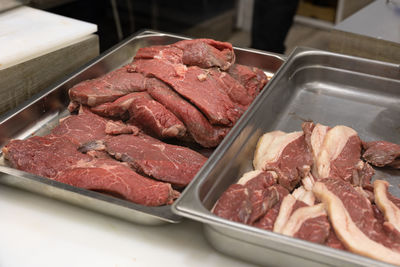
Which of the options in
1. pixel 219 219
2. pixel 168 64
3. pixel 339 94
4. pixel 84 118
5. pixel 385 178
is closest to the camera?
pixel 219 219

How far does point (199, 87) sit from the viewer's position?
6.73 ft

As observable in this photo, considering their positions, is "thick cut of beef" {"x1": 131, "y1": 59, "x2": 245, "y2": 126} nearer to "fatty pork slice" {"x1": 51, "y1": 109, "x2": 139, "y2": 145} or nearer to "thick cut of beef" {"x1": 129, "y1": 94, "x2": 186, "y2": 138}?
"thick cut of beef" {"x1": 129, "y1": 94, "x2": 186, "y2": 138}

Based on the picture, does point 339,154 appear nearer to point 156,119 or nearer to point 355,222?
point 355,222

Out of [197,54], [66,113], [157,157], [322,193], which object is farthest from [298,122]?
[66,113]

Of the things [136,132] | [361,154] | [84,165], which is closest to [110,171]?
[84,165]

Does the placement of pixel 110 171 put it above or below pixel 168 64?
below

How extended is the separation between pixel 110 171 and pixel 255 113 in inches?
27.4

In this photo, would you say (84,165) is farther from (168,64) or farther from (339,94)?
(339,94)

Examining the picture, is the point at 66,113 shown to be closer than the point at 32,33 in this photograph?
Yes

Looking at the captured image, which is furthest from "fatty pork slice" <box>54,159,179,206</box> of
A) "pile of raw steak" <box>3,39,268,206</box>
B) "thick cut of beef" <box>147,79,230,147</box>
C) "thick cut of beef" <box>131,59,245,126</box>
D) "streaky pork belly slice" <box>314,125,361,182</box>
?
"streaky pork belly slice" <box>314,125,361,182</box>

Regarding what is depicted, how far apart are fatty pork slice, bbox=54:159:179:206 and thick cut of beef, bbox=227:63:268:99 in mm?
854

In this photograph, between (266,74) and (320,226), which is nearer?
(320,226)

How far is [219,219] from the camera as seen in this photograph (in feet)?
4.40

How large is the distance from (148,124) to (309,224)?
2.76 feet
